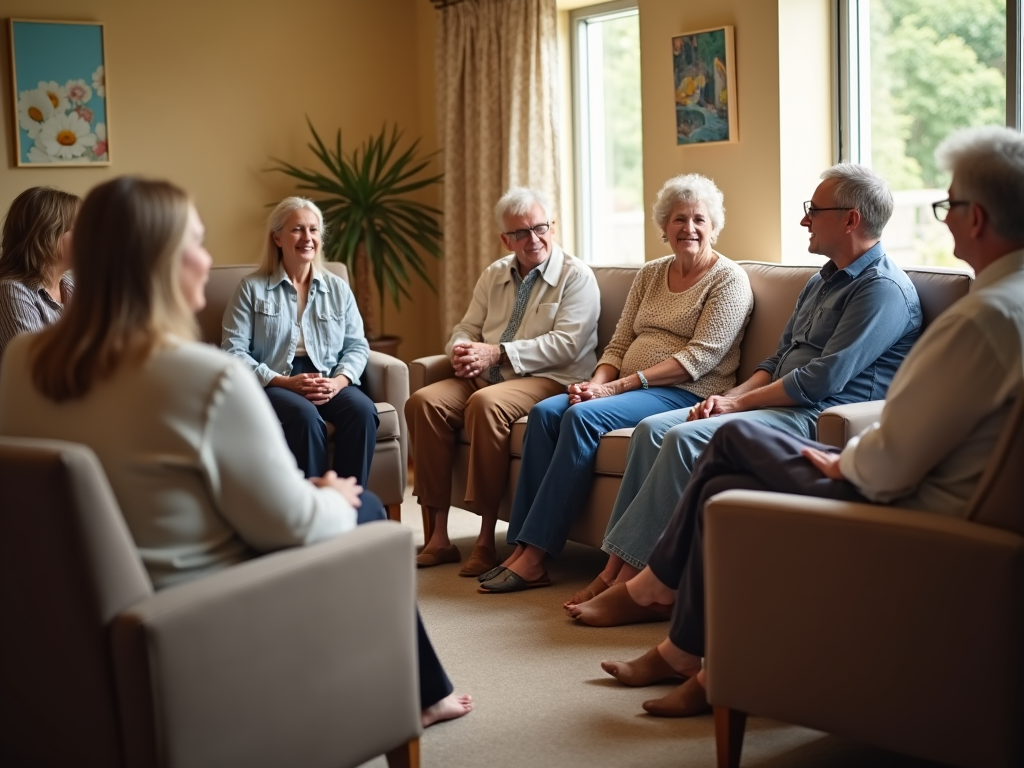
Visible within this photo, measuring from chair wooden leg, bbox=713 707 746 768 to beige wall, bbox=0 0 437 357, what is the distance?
4.31 m

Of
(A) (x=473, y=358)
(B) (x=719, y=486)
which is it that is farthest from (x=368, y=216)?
(B) (x=719, y=486)

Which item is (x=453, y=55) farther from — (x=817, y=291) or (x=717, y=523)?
(x=717, y=523)

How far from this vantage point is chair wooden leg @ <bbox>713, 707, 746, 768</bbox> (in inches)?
88.0

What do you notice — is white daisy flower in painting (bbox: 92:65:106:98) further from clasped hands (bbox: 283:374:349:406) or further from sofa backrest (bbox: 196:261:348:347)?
clasped hands (bbox: 283:374:349:406)

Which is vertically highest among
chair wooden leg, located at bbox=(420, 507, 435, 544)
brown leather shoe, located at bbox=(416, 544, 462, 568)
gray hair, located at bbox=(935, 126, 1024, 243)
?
gray hair, located at bbox=(935, 126, 1024, 243)

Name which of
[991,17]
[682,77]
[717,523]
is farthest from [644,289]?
[717,523]

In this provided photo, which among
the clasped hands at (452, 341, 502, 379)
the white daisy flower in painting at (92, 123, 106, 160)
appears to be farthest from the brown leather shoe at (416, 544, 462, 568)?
the white daisy flower in painting at (92, 123, 106, 160)

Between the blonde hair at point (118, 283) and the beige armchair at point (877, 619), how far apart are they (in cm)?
108

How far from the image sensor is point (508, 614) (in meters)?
3.37

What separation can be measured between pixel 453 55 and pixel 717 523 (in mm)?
4118

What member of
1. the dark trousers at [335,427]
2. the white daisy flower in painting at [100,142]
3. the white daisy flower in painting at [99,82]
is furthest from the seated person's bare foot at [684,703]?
the white daisy flower in painting at [99,82]

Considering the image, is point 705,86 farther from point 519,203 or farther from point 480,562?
point 480,562

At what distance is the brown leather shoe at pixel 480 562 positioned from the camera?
3.79 meters

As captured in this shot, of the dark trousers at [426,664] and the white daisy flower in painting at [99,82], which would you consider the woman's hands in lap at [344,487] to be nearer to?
the dark trousers at [426,664]
